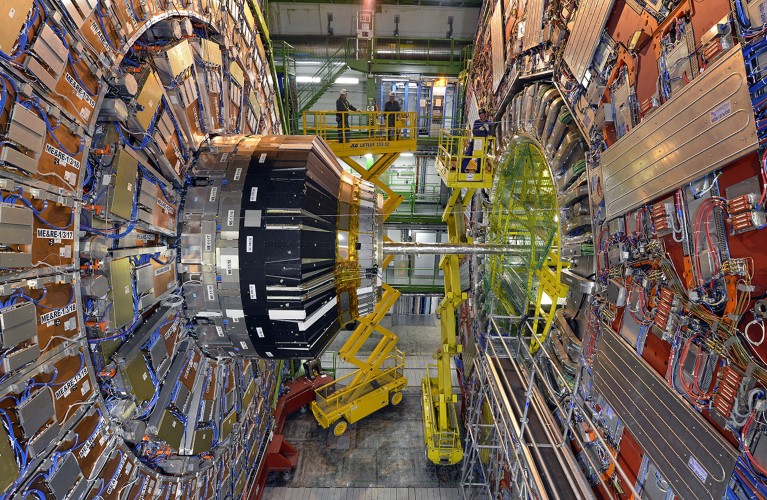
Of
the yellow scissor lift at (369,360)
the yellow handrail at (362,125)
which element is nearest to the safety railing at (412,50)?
the yellow handrail at (362,125)

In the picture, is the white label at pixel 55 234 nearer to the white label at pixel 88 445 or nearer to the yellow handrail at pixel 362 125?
the white label at pixel 88 445

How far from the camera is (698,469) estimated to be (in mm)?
2373

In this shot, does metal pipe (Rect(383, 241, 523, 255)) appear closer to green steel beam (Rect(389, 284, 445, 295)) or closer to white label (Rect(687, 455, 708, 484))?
white label (Rect(687, 455, 708, 484))

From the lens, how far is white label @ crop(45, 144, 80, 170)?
219 cm

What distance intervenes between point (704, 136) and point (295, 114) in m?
13.3

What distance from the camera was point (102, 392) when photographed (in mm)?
2740

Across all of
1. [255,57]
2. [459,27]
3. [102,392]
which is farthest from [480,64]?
[102,392]

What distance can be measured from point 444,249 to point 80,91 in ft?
14.6

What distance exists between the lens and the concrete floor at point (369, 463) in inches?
334

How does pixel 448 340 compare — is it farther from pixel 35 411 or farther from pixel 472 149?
pixel 35 411

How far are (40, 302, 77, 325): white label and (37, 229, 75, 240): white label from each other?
1.39 feet

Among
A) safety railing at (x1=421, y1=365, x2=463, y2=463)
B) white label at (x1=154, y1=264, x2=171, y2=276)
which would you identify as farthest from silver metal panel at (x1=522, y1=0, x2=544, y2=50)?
safety railing at (x1=421, y1=365, x2=463, y2=463)

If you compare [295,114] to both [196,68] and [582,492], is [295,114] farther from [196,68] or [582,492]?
[582,492]

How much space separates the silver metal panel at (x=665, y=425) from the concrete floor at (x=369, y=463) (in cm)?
673
